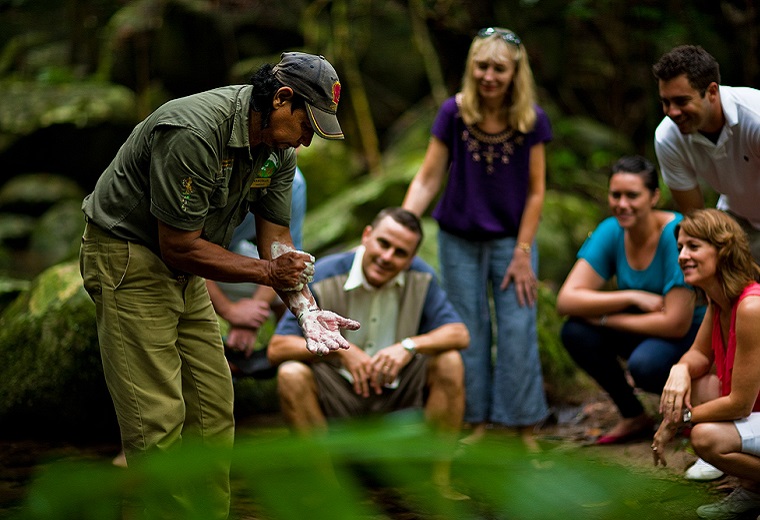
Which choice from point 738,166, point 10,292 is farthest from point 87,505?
point 10,292

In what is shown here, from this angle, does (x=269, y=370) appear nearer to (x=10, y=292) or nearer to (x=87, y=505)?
(x=10, y=292)

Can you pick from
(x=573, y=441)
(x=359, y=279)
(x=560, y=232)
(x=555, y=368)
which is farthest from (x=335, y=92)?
(x=560, y=232)

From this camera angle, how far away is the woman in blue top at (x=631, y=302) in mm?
3609

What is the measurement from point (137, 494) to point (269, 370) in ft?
9.92

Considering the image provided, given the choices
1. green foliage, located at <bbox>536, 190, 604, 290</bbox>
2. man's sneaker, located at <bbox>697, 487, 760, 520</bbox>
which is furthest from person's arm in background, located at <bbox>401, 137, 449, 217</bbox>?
green foliage, located at <bbox>536, 190, 604, 290</bbox>

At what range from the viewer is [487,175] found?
3814 millimetres

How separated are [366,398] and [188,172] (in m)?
1.48

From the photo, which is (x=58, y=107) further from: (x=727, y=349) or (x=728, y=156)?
(x=727, y=349)

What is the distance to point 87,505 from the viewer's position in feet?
2.40

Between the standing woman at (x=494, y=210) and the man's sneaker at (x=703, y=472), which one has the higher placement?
the standing woman at (x=494, y=210)

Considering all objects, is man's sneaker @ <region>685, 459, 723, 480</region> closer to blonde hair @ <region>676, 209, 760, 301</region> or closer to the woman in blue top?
the woman in blue top

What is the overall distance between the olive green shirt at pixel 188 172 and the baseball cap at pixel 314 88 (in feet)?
0.54

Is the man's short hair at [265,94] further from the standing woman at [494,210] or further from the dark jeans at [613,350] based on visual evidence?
the dark jeans at [613,350]

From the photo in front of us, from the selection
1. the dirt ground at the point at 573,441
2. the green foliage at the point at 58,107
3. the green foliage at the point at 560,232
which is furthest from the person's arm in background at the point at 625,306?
the green foliage at the point at 58,107
